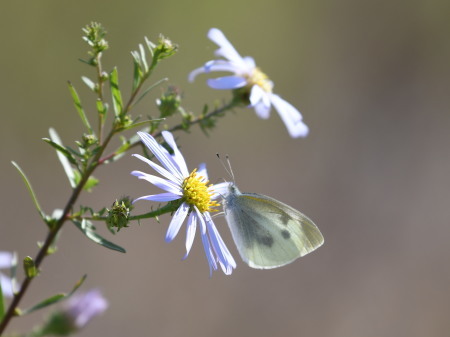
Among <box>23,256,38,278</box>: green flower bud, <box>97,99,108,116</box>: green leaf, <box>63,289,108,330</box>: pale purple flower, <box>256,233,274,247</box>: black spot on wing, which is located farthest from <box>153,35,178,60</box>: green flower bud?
<box>63,289,108,330</box>: pale purple flower

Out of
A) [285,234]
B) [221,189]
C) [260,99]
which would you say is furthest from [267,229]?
[260,99]

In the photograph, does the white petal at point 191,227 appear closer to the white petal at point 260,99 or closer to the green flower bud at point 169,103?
the green flower bud at point 169,103

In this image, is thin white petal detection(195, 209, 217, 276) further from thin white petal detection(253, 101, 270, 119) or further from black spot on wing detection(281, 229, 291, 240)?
thin white petal detection(253, 101, 270, 119)

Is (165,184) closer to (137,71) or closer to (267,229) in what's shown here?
(137,71)

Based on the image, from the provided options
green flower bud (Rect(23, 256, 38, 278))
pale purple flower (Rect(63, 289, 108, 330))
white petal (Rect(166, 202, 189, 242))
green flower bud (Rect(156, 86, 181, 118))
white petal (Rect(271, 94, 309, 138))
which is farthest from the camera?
pale purple flower (Rect(63, 289, 108, 330))

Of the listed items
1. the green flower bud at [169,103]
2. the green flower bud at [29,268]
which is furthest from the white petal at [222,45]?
the green flower bud at [29,268]

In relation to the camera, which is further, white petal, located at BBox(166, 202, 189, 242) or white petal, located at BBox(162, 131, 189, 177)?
white petal, located at BBox(162, 131, 189, 177)

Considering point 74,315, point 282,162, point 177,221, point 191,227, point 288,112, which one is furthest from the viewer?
point 282,162

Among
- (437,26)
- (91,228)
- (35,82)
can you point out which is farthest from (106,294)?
(437,26)
